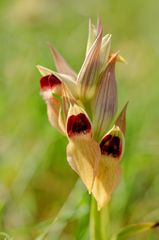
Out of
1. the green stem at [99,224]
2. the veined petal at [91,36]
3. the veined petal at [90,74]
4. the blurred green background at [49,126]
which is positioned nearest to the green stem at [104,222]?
the green stem at [99,224]

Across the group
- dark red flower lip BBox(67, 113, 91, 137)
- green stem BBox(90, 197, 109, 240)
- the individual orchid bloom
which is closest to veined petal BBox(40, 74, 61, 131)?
the individual orchid bloom

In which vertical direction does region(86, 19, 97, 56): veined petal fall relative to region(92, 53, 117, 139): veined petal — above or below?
above

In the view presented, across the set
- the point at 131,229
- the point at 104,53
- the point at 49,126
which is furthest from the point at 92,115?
the point at 49,126

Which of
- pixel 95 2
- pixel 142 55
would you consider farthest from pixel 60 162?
pixel 95 2

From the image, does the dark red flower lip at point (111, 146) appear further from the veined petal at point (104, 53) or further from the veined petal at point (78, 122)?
the veined petal at point (104, 53)

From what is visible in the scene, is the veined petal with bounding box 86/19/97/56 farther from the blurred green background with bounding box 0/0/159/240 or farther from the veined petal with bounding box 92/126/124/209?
the blurred green background with bounding box 0/0/159/240
